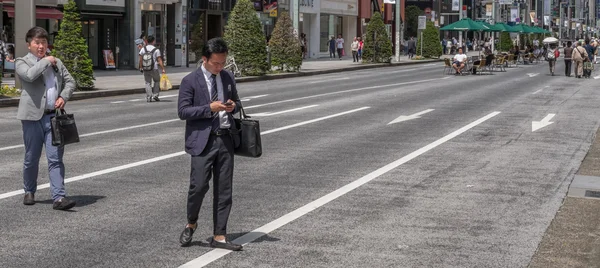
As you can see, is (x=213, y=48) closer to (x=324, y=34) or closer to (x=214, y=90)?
(x=214, y=90)

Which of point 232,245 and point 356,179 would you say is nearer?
Result: point 232,245

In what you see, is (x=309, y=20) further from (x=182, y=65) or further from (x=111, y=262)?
(x=111, y=262)

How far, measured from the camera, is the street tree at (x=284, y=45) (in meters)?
43.2

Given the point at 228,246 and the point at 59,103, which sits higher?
the point at 59,103

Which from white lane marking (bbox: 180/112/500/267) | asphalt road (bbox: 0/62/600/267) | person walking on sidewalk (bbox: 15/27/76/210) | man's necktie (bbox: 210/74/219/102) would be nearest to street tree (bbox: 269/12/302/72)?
asphalt road (bbox: 0/62/600/267)

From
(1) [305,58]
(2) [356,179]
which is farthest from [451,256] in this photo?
(1) [305,58]

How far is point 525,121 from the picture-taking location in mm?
20375

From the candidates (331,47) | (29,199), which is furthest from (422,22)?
(29,199)

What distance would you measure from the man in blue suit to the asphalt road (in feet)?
1.22

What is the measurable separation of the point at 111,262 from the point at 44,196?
3.34 metres

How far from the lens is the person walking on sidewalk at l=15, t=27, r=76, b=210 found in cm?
948

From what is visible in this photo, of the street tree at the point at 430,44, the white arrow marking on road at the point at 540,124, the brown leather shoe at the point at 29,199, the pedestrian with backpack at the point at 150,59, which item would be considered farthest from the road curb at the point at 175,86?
the brown leather shoe at the point at 29,199

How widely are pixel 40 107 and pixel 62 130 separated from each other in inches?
15.1

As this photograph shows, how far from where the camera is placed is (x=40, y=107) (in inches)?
376
